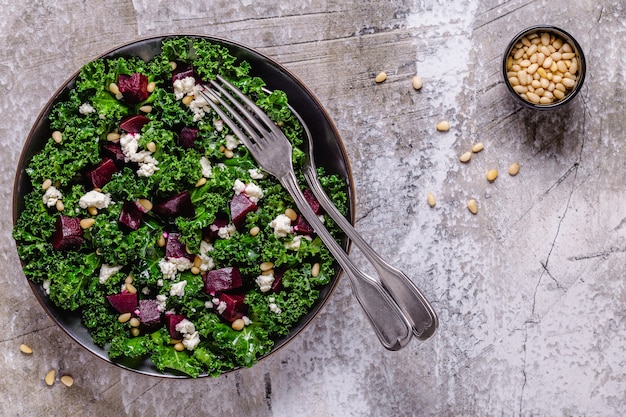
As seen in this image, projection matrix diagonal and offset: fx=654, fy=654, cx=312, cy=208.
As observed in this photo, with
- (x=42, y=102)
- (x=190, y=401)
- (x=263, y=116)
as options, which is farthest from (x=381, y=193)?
(x=42, y=102)

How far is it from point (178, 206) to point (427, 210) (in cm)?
102

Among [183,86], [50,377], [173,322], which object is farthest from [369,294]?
[50,377]

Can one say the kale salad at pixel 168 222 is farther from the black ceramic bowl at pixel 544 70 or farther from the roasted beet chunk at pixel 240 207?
the black ceramic bowl at pixel 544 70

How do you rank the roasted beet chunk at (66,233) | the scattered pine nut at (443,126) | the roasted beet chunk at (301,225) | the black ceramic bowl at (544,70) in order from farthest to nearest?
the scattered pine nut at (443,126)
the black ceramic bowl at (544,70)
the roasted beet chunk at (301,225)
the roasted beet chunk at (66,233)

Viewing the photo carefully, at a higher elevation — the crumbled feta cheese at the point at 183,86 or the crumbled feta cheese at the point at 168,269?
the crumbled feta cheese at the point at 183,86

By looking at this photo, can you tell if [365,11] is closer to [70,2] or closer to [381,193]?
[381,193]

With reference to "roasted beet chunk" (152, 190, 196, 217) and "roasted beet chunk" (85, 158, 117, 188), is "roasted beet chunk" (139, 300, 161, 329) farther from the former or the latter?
"roasted beet chunk" (85, 158, 117, 188)

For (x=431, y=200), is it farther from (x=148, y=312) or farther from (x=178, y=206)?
(x=148, y=312)

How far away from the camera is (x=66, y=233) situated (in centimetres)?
223

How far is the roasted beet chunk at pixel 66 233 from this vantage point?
7.33 feet

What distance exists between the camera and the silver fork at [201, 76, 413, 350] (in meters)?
2.28

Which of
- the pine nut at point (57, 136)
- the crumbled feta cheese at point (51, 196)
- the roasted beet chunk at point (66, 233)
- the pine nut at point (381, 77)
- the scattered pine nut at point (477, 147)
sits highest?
the pine nut at point (57, 136)

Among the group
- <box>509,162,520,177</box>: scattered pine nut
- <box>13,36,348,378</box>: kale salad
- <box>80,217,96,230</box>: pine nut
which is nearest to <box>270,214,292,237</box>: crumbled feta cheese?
<box>13,36,348,378</box>: kale salad

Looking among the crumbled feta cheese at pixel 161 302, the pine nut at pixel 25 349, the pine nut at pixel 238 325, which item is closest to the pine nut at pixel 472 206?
the pine nut at pixel 238 325
